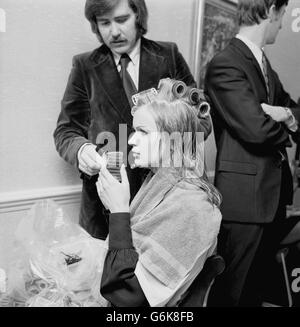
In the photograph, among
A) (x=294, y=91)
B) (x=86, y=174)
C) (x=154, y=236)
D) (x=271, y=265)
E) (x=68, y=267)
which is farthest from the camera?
(x=294, y=91)

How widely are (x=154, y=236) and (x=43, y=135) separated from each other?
0.75 meters

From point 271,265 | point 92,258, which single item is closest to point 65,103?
point 92,258

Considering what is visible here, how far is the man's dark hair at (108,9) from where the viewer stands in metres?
1.39

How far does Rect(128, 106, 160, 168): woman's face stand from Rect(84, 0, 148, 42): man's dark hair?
16.1 inches

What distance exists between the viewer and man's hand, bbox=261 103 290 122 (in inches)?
63.8

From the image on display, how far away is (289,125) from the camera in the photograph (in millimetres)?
1688

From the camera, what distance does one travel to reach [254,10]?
1646 mm

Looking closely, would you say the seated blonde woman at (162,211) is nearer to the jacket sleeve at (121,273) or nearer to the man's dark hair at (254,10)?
the jacket sleeve at (121,273)

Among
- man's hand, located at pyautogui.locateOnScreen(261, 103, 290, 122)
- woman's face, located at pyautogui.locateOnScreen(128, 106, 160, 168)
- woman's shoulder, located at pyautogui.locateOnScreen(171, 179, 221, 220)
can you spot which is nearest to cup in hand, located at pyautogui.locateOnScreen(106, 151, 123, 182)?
woman's face, located at pyautogui.locateOnScreen(128, 106, 160, 168)

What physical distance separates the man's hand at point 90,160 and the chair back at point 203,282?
47cm

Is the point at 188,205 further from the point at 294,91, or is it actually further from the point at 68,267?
the point at 294,91

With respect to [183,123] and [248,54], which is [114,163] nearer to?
[183,123]

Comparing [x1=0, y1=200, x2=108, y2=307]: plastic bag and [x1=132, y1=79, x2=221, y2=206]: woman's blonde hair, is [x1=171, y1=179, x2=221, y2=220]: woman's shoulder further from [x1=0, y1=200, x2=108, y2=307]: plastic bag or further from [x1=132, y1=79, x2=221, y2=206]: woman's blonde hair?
[x1=0, y1=200, x2=108, y2=307]: plastic bag

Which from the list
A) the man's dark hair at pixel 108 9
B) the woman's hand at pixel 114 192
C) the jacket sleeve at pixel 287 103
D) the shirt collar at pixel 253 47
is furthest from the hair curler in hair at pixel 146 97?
the jacket sleeve at pixel 287 103
